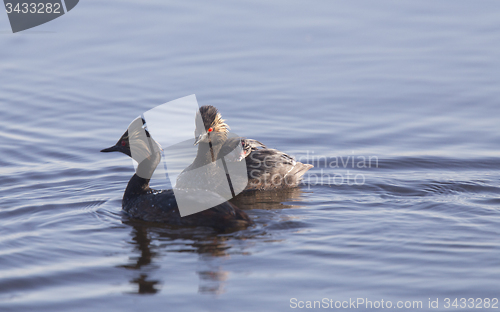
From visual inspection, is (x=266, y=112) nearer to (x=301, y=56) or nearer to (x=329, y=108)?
(x=329, y=108)

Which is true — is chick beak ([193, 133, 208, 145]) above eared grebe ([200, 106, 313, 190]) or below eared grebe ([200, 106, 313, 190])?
above

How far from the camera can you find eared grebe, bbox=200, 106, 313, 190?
975 centimetres

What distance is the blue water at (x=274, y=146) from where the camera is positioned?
6.43m

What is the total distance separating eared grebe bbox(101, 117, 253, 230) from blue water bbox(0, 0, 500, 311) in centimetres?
18

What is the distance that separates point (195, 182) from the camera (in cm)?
945

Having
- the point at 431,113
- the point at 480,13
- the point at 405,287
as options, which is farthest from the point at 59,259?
the point at 480,13

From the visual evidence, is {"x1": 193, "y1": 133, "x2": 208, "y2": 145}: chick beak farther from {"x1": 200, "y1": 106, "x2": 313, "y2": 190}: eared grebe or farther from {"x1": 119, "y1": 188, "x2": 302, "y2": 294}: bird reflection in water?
{"x1": 119, "y1": 188, "x2": 302, "y2": 294}: bird reflection in water

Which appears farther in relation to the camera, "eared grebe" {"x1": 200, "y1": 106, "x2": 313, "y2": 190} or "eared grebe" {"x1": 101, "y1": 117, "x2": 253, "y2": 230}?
"eared grebe" {"x1": 200, "y1": 106, "x2": 313, "y2": 190}

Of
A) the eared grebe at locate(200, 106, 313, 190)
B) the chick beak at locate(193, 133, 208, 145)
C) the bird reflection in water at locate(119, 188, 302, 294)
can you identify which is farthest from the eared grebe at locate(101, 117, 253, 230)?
the eared grebe at locate(200, 106, 313, 190)

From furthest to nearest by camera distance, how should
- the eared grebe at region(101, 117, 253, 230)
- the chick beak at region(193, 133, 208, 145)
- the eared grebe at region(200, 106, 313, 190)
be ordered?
the eared grebe at region(200, 106, 313, 190), the chick beak at region(193, 133, 208, 145), the eared grebe at region(101, 117, 253, 230)

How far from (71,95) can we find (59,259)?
282 inches

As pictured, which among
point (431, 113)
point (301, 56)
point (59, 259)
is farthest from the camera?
point (301, 56)

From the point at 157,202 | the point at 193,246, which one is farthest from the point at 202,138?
the point at 193,246

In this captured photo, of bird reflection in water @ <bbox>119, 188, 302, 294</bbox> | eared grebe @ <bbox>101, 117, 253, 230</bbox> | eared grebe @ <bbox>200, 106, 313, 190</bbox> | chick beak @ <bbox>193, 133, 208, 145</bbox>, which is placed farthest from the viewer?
eared grebe @ <bbox>200, 106, 313, 190</bbox>
